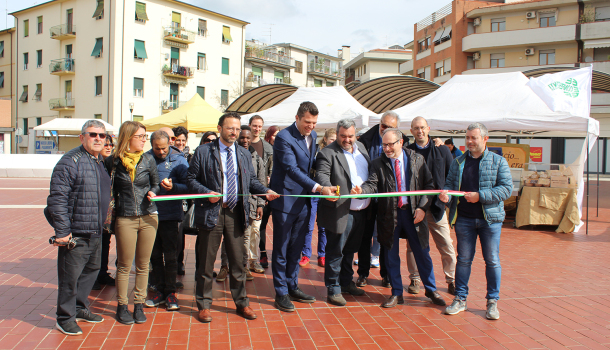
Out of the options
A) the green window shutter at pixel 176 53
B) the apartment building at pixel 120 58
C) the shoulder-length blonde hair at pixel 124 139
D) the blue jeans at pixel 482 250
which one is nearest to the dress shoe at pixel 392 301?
the blue jeans at pixel 482 250

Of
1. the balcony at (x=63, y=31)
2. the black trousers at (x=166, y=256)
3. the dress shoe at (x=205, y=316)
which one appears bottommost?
the dress shoe at (x=205, y=316)

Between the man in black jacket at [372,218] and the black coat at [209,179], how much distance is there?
1411mm

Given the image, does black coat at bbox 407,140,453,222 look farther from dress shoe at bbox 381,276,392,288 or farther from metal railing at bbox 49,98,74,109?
metal railing at bbox 49,98,74,109

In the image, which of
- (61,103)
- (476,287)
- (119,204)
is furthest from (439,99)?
(61,103)

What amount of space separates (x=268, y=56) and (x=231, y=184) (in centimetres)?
4905

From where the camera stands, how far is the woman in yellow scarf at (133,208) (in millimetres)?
3857

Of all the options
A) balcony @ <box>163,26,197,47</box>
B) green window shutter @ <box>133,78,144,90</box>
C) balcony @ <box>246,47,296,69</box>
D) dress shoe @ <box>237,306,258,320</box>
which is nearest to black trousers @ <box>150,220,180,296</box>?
dress shoe @ <box>237,306,258,320</box>

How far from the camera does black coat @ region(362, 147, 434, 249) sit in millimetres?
4441

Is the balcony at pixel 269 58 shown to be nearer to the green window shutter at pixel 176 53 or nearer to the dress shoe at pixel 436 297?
the green window shutter at pixel 176 53

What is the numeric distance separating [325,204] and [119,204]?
1.90 m

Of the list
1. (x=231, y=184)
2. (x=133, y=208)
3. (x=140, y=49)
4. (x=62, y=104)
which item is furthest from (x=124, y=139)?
(x=62, y=104)

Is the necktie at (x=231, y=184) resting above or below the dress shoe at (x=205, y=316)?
above

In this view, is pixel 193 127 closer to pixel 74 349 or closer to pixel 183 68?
pixel 74 349

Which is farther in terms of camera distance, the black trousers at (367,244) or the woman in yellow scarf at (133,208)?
the black trousers at (367,244)
